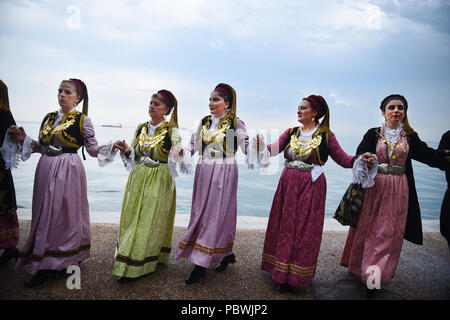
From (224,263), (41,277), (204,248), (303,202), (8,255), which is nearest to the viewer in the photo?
(41,277)

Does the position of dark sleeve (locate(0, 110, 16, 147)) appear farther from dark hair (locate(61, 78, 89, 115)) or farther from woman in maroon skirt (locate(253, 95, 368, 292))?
woman in maroon skirt (locate(253, 95, 368, 292))

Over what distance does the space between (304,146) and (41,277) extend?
3038 millimetres

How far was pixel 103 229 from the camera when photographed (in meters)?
4.83

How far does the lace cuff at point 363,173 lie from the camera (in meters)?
2.93

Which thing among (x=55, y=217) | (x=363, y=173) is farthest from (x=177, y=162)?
(x=363, y=173)

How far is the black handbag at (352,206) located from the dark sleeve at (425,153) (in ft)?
2.33

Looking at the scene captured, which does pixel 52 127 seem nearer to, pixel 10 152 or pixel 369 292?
pixel 10 152

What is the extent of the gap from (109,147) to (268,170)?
177 cm

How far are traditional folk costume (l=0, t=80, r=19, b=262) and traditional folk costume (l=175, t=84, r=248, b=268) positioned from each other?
1.95 metres

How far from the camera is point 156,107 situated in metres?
3.33

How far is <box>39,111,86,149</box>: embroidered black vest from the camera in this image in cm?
304

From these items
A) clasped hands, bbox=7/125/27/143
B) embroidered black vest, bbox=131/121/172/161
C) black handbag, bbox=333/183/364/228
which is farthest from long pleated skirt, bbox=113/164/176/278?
black handbag, bbox=333/183/364/228

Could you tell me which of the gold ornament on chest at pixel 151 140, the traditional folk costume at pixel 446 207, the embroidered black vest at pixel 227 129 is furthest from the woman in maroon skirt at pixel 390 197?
the gold ornament on chest at pixel 151 140

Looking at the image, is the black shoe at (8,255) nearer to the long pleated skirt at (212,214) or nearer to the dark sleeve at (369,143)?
the long pleated skirt at (212,214)
